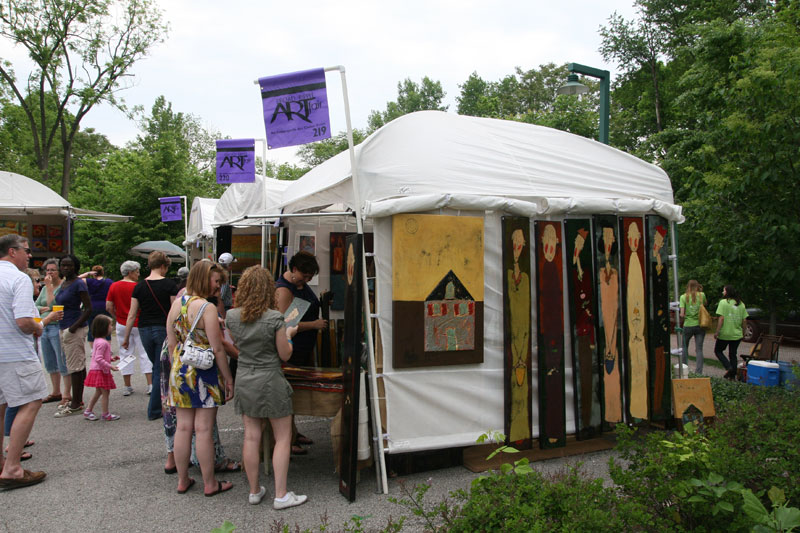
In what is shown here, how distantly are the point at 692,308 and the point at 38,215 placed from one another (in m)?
14.0

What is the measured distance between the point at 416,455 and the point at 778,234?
573 centimetres

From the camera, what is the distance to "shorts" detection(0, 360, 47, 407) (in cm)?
449

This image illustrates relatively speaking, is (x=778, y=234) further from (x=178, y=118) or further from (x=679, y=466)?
(x=178, y=118)

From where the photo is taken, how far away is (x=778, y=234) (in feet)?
24.0

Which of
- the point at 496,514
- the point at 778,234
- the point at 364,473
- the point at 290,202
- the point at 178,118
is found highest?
the point at 178,118

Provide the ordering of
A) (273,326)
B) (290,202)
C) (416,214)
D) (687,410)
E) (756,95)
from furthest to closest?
(756,95), (290,202), (687,410), (416,214), (273,326)

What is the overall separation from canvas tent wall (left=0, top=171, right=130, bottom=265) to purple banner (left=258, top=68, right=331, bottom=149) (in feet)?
29.9

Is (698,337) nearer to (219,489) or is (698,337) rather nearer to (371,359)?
(371,359)

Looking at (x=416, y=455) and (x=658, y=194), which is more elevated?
(x=658, y=194)

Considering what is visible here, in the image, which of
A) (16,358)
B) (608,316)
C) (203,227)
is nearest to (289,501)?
(16,358)

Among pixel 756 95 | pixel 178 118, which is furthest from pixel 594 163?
pixel 178 118

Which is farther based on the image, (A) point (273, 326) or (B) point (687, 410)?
(B) point (687, 410)

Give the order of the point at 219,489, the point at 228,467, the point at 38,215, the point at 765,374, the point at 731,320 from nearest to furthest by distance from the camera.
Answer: the point at 219,489, the point at 228,467, the point at 765,374, the point at 731,320, the point at 38,215

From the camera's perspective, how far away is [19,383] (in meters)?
A: 4.52
